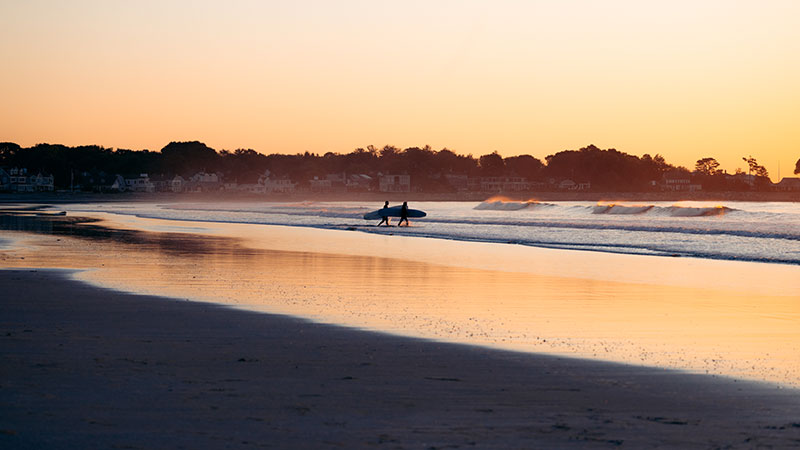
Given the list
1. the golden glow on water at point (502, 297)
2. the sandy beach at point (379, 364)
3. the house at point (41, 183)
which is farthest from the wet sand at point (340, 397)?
the house at point (41, 183)

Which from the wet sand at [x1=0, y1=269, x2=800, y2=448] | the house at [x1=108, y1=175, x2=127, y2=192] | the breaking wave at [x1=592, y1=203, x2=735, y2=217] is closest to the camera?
the wet sand at [x1=0, y1=269, x2=800, y2=448]

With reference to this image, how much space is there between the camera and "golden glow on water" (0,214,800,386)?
9797mm

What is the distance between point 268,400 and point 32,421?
1.82 m

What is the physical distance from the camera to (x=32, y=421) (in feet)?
19.5

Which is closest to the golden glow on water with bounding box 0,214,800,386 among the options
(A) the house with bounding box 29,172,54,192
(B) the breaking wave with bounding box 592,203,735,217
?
(B) the breaking wave with bounding box 592,203,735,217

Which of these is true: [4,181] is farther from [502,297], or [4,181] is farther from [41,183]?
[502,297]

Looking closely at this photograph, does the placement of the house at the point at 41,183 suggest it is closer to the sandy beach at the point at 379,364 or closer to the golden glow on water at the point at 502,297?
the golden glow on water at the point at 502,297

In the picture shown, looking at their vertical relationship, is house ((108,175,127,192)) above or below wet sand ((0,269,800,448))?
above

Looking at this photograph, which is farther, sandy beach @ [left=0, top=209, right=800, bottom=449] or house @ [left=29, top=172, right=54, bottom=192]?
house @ [left=29, top=172, right=54, bottom=192]

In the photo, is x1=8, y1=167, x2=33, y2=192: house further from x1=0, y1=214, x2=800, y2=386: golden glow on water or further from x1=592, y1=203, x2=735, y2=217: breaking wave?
x1=0, y1=214, x2=800, y2=386: golden glow on water

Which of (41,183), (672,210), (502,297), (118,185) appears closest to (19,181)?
(41,183)

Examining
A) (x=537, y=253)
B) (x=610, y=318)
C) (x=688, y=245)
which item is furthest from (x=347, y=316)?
(x=688, y=245)

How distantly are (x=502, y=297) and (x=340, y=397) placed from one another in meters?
8.20

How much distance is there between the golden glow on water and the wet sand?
3.80 feet
